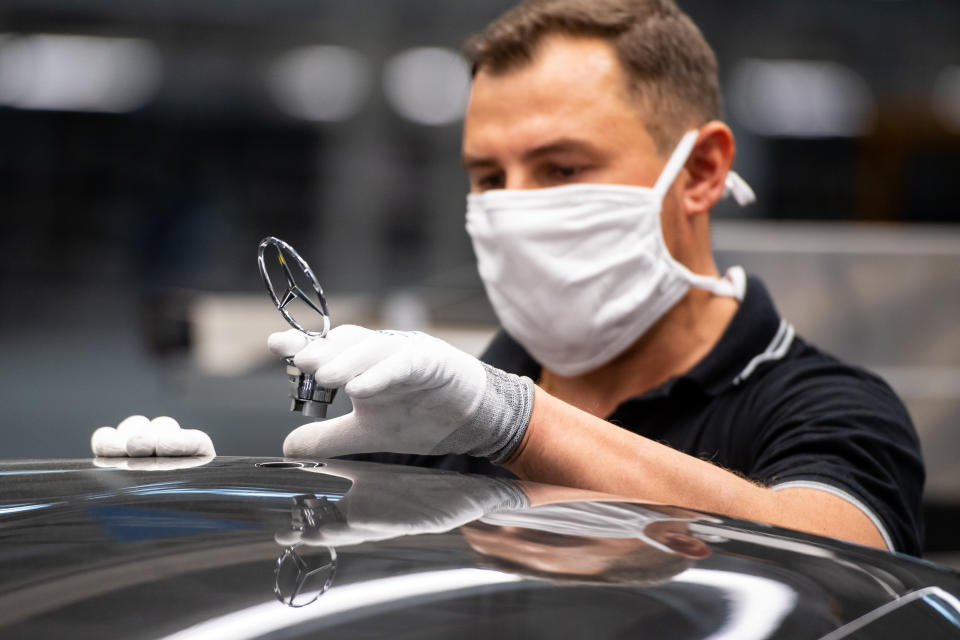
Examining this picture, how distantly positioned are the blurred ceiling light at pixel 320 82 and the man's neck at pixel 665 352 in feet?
32.0

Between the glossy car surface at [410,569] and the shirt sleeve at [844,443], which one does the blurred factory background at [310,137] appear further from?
the glossy car surface at [410,569]

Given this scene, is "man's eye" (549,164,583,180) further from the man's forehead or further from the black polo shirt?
the black polo shirt

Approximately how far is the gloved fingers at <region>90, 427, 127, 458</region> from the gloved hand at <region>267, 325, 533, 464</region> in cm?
15

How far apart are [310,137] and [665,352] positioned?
1040cm

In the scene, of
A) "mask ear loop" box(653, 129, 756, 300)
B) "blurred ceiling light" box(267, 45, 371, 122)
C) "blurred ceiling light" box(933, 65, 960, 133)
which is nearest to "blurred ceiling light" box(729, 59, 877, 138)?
"blurred ceiling light" box(933, 65, 960, 133)

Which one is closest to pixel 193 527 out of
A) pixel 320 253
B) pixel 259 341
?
pixel 259 341

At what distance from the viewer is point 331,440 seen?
0.89 meters

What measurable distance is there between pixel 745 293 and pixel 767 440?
0.29 meters

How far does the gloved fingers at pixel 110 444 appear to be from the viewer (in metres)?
0.89

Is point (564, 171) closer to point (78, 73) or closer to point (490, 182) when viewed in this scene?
point (490, 182)

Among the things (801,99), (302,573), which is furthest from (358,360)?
(801,99)

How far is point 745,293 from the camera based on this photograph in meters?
1.42

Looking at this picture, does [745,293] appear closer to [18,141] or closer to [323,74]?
[323,74]

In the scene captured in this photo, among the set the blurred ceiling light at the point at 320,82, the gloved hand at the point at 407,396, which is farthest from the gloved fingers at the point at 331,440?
the blurred ceiling light at the point at 320,82
